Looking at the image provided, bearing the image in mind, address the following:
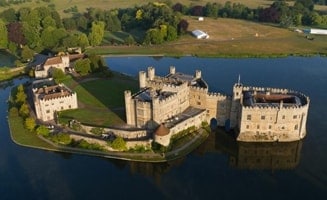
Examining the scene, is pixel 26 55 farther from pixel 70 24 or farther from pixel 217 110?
pixel 217 110

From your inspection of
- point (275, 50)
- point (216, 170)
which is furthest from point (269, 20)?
point (216, 170)

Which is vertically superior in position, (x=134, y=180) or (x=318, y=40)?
(x=318, y=40)

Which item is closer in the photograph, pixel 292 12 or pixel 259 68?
pixel 259 68

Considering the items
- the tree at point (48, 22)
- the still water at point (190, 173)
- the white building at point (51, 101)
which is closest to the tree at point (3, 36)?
the tree at point (48, 22)

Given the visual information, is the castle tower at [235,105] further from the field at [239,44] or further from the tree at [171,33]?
the tree at [171,33]

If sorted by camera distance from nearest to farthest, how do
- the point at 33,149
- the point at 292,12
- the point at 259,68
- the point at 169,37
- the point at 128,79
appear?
Answer: the point at 33,149, the point at 128,79, the point at 259,68, the point at 169,37, the point at 292,12

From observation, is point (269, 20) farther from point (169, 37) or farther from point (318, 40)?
point (169, 37)

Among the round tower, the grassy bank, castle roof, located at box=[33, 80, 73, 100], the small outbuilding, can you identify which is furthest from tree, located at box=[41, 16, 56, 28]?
the round tower
